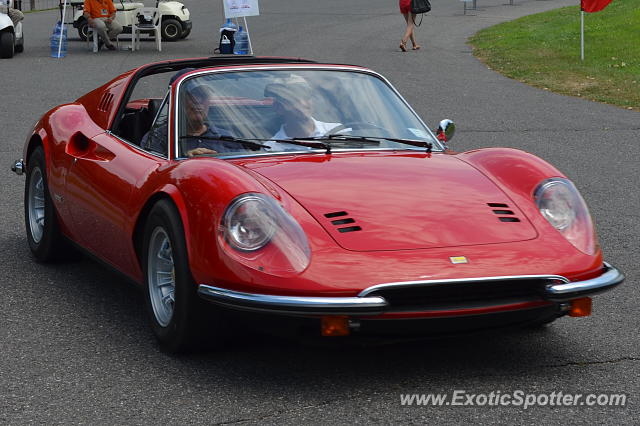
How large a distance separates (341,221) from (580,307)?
3.34 feet

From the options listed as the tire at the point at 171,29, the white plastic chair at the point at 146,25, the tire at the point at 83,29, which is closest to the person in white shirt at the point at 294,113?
the white plastic chair at the point at 146,25

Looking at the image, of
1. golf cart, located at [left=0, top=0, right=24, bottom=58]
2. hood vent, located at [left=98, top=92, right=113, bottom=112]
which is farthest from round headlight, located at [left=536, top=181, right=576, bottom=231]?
golf cart, located at [left=0, top=0, right=24, bottom=58]

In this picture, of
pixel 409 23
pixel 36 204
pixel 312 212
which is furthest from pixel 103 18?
pixel 312 212

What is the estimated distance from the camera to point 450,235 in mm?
4430

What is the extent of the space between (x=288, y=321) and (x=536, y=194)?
1389 millimetres

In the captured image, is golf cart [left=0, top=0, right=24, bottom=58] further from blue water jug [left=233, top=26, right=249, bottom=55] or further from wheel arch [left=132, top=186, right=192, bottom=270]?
wheel arch [left=132, top=186, right=192, bottom=270]

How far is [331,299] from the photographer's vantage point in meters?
4.05

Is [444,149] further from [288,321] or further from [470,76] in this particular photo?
[470,76]

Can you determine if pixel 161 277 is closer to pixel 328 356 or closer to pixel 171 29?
pixel 328 356

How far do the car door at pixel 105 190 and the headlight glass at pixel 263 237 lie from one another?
862mm

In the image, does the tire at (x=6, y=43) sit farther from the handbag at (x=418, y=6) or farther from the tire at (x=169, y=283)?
the tire at (x=169, y=283)

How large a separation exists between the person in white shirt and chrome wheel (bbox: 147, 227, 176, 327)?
92cm
